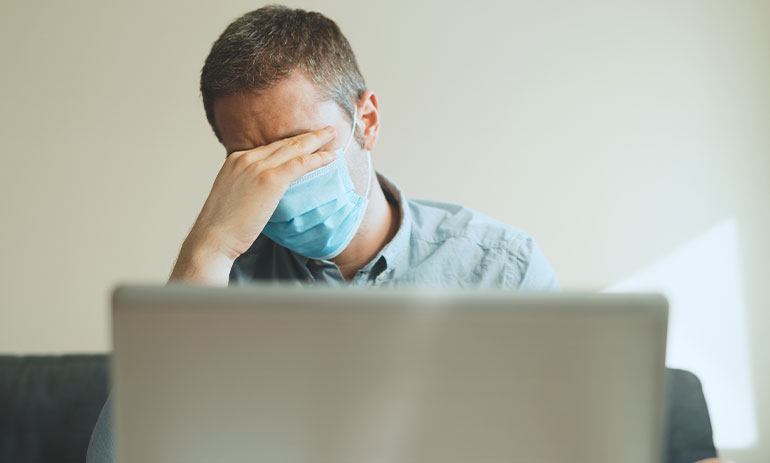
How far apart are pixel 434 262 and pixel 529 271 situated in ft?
0.65

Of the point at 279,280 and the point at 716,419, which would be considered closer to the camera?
the point at 279,280

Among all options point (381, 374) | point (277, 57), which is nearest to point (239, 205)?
point (277, 57)

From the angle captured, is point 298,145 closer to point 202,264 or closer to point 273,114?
point 273,114

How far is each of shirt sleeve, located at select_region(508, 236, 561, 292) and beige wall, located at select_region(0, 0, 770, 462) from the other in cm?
91

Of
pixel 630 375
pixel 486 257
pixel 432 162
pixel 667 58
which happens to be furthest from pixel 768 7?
pixel 630 375

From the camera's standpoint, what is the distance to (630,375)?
43 centimetres

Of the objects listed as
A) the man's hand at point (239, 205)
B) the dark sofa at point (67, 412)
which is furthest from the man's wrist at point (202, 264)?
the dark sofa at point (67, 412)

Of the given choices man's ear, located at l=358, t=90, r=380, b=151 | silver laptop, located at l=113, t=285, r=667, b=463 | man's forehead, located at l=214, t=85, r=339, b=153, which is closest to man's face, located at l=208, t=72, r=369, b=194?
man's forehead, located at l=214, t=85, r=339, b=153

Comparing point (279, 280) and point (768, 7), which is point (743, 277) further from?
point (279, 280)

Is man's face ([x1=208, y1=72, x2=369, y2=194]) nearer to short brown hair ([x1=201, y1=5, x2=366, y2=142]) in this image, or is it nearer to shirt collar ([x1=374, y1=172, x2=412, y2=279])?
short brown hair ([x1=201, y1=5, x2=366, y2=142])

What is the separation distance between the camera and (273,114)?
3.97 feet

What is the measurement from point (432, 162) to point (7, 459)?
154 cm

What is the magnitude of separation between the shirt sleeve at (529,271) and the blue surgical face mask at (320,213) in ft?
1.11

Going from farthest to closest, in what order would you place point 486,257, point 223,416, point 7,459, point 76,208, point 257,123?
point 76,208 < point 7,459 < point 486,257 < point 257,123 < point 223,416
